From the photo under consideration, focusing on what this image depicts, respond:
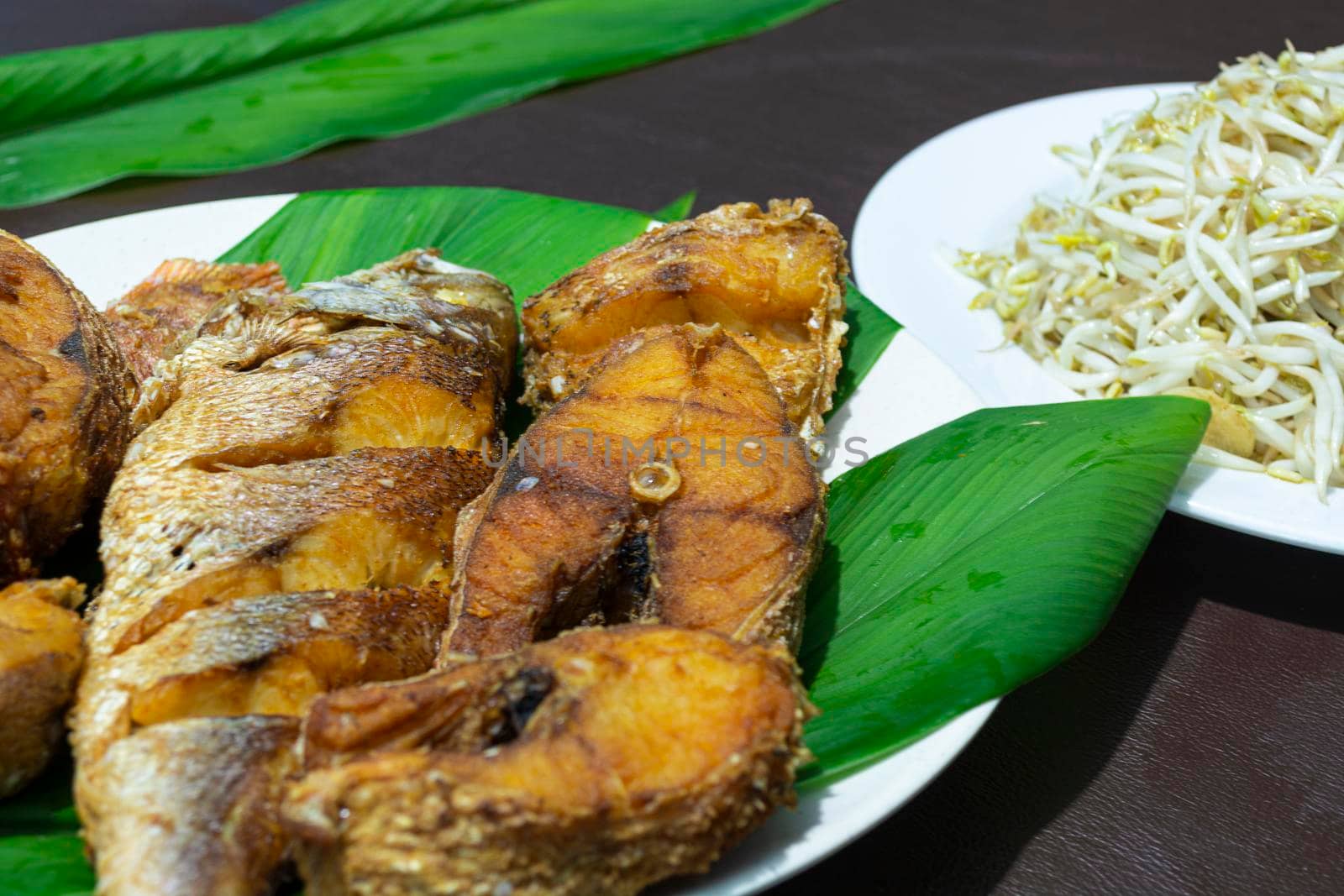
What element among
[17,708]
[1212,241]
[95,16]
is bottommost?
[1212,241]

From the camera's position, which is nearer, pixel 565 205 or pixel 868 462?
pixel 868 462

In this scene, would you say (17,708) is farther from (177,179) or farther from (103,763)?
(177,179)

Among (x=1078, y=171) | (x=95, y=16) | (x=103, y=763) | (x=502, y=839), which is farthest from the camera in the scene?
(x=95, y=16)

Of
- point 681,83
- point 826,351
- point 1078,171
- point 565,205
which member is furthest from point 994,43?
point 826,351

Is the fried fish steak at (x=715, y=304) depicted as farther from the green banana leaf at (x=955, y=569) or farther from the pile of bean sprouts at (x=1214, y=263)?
the pile of bean sprouts at (x=1214, y=263)

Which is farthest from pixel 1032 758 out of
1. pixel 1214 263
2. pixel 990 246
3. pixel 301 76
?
pixel 301 76

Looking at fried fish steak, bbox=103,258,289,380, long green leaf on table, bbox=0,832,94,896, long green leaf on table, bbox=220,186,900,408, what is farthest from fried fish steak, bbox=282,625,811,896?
long green leaf on table, bbox=220,186,900,408
